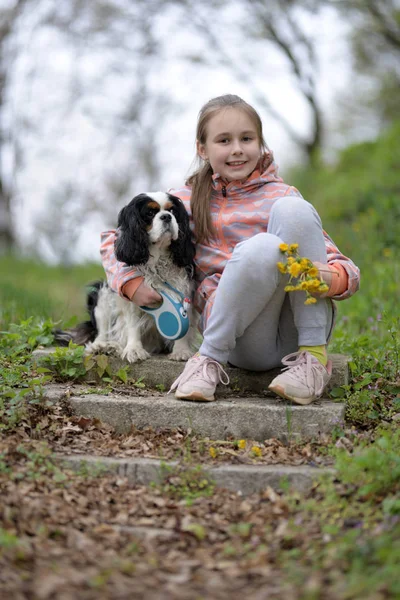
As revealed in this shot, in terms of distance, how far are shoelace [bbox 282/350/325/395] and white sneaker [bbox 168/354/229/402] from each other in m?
0.29

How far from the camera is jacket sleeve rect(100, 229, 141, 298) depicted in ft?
11.0

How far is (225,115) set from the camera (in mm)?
3182

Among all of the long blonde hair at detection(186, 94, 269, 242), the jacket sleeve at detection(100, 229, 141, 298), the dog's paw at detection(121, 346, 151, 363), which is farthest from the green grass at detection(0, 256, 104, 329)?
the long blonde hair at detection(186, 94, 269, 242)

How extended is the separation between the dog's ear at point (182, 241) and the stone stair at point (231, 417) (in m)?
0.58

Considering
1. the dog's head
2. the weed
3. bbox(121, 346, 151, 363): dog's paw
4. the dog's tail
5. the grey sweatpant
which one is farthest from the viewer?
the dog's tail

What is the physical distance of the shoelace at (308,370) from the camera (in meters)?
2.82

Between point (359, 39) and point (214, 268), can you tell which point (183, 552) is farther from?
point (359, 39)

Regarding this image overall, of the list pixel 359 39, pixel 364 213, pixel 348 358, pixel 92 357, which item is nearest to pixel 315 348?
pixel 348 358

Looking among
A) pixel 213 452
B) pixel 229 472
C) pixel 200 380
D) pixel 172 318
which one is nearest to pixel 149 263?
pixel 172 318

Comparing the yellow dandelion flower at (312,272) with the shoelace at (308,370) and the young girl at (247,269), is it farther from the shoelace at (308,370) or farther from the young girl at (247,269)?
the shoelace at (308,370)

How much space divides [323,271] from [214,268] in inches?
26.0

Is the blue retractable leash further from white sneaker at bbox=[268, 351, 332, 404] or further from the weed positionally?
the weed

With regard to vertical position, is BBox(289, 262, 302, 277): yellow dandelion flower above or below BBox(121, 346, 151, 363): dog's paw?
above

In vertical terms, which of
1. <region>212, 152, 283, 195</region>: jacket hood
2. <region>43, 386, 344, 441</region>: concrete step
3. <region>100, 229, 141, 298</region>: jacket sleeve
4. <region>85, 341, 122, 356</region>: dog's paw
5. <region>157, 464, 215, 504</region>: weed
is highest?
<region>212, 152, 283, 195</region>: jacket hood
